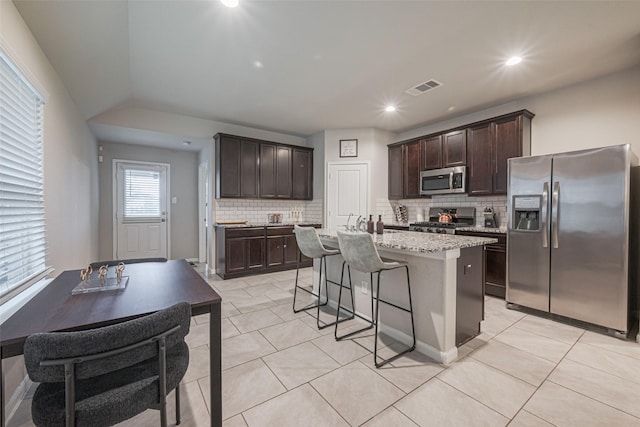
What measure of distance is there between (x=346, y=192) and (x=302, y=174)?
3.34 ft

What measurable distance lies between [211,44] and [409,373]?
11.0 ft

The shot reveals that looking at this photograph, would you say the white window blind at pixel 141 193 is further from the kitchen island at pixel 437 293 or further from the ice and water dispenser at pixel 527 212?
the ice and water dispenser at pixel 527 212

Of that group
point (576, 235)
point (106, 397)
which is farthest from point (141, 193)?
point (576, 235)

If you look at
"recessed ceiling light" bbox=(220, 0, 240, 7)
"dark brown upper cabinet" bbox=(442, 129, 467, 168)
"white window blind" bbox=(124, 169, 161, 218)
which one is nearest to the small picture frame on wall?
"dark brown upper cabinet" bbox=(442, 129, 467, 168)

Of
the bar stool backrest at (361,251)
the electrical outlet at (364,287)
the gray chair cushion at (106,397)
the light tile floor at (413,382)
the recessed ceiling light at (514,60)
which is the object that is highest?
the recessed ceiling light at (514,60)

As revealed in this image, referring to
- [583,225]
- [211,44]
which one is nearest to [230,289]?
[211,44]

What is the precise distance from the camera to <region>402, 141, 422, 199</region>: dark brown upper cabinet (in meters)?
4.89

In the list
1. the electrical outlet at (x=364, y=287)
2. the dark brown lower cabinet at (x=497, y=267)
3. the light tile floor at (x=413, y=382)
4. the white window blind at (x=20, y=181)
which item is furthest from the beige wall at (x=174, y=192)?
the dark brown lower cabinet at (x=497, y=267)

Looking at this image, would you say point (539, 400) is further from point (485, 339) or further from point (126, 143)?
point (126, 143)

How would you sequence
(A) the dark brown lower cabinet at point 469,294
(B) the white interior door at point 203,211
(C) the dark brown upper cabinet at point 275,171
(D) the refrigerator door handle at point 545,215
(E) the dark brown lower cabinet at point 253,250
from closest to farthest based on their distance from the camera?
(A) the dark brown lower cabinet at point 469,294 → (D) the refrigerator door handle at point 545,215 → (E) the dark brown lower cabinet at point 253,250 → (C) the dark brown upper cabinet at point 275,171 → (B) the white interior door at point 203,211

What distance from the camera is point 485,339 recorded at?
2449 mm

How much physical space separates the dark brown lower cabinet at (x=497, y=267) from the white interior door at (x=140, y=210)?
5913mm

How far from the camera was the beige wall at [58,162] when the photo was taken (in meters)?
1.61

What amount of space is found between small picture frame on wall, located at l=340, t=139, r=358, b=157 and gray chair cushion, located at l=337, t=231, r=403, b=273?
11.1 feet
